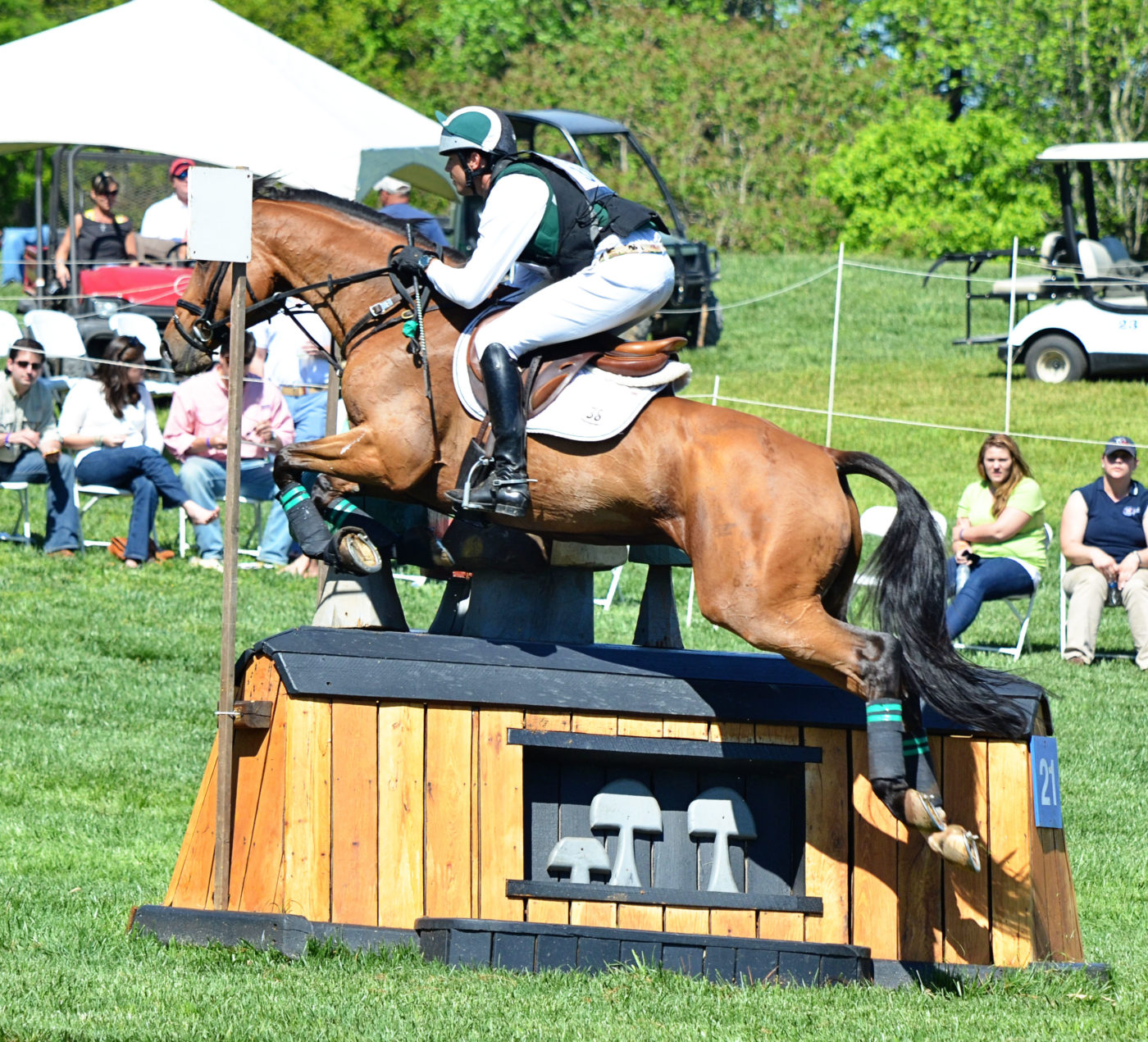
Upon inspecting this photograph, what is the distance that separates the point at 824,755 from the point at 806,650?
43 cm

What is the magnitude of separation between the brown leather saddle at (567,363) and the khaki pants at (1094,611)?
586 cm

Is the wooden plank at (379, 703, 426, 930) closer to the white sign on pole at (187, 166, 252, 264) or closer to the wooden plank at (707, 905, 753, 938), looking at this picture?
the wooden plank at (707, 905, 753, 938)

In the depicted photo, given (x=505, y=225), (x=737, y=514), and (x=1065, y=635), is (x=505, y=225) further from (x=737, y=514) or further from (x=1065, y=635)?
(x=1065, y=635)

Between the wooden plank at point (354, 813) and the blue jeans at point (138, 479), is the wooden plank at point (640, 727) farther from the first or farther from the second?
the blue jeans at point (138, 479)

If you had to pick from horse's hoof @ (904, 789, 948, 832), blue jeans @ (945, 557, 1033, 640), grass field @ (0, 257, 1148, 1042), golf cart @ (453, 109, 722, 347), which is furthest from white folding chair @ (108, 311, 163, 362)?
horse's hoof @ (904, 789, 948, 832)

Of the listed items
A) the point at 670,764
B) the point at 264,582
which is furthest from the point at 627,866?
the point at 264,582

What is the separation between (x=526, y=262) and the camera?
6.17 m

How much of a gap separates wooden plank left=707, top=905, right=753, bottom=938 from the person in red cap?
10.5 meters

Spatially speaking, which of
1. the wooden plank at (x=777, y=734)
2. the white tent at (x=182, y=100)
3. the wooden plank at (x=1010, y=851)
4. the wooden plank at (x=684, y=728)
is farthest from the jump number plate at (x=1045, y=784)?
the white tent at (x=182, y=100)

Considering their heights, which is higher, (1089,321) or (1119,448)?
(1089,321)

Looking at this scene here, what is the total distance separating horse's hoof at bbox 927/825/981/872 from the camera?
16.9 feet

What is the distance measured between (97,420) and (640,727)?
25.0ft

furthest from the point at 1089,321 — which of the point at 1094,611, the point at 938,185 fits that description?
the point at 938,185

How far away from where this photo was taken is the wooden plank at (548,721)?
5.71 meters
